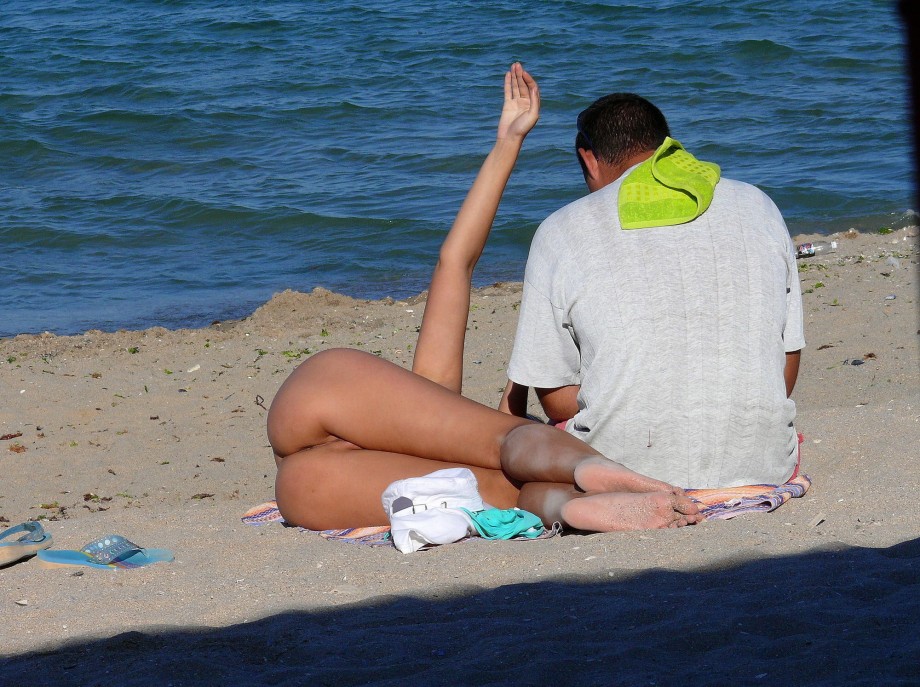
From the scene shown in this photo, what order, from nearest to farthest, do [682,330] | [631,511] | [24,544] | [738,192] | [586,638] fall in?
1. [586,638]
2. [631,511]
3. [682,330]
4. [738,192]
5. [24,544]

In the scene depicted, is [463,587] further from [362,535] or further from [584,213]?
[584,213]

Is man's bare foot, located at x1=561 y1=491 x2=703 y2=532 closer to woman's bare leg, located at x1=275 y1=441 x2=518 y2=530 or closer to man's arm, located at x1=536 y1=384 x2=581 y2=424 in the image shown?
woman's bare leg, located at x1=275 y1=441 x2=518 y2=530

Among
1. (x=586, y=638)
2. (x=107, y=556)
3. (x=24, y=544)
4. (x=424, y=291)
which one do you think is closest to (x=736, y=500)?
(x=586, y=638)

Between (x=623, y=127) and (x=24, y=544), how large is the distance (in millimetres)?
2246

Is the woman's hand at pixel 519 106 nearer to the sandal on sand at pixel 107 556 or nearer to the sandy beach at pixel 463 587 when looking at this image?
the sandy beach at pixel 463 587

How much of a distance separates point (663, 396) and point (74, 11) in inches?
741

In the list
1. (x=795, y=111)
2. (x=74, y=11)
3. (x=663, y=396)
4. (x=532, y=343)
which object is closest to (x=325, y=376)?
(x=532, y=343)

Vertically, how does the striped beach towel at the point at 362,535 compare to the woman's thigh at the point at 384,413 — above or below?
below

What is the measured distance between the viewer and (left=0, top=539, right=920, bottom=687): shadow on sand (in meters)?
1.91

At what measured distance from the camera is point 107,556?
3.13 metres

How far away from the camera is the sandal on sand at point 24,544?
3.18 m

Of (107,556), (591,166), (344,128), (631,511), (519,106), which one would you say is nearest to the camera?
(631,511)

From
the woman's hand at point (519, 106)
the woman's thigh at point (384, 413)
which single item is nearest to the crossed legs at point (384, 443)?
the woman's thigh at point (384, 413)

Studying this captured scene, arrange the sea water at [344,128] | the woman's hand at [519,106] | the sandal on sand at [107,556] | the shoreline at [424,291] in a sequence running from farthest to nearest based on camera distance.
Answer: the sea water at [344,128] < the shoreline at [424,291] < the woman's hand at [519,106] < the sandal on sand at [107,556]
